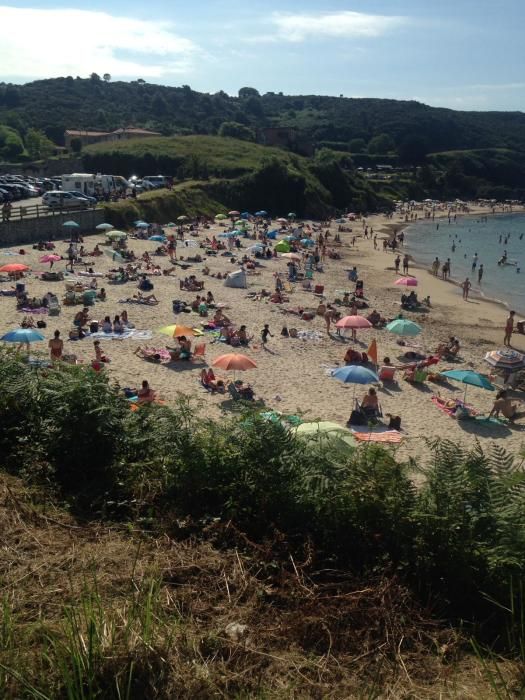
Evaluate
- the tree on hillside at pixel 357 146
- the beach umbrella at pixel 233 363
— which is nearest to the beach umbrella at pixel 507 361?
the beach umbrella at pixel 233 363

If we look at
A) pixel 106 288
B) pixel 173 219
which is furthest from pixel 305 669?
pixel 173 219

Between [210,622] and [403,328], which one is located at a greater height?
[210,622]

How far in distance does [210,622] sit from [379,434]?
950 centimetres

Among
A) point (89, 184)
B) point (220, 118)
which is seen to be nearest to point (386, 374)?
point (89, 184)

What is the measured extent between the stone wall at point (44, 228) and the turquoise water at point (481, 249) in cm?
2285

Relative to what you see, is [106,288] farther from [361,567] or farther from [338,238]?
[338,238]

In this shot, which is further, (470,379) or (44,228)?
(44,228)

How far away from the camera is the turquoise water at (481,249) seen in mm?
36000

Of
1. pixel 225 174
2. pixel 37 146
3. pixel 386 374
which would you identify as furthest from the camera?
pixel 37 146

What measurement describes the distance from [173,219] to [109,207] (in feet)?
25.8

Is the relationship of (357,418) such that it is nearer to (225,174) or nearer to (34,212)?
(34,212)

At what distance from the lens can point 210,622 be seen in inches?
159

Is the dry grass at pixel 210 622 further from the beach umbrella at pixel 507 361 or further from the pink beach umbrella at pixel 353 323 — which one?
the pink beach umbrella at pixel 353 323

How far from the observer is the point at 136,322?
20.9 m
